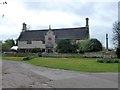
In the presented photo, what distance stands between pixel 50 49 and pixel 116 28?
129 ft

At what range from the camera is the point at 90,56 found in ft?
223

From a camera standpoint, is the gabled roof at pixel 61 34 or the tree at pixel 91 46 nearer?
the tree at pixel 91 46

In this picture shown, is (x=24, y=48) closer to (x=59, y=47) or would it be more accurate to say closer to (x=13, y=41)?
(x=13, y=41)

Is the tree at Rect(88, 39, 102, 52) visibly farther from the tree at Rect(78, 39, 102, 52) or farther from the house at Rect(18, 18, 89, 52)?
the house at Rect(18, 18, 89, 52)

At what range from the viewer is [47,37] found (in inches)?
4107

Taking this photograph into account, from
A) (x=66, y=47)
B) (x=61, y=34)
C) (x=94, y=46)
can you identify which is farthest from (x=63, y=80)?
(x=61, y=34)

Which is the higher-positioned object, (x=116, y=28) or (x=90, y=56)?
(x=116, y=28)

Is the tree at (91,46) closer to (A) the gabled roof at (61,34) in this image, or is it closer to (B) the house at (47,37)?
(B) the house at (47,37)

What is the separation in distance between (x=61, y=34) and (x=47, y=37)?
5650 millimetres

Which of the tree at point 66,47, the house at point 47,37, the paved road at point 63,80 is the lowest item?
the paved road at point 63,80

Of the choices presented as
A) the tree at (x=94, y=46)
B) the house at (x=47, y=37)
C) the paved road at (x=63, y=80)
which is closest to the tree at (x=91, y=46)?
the tree at (x=94, y=46)

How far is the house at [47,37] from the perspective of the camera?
10241 centimetres

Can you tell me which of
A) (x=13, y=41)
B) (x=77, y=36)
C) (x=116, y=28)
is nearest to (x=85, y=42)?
(x=77, y=36)

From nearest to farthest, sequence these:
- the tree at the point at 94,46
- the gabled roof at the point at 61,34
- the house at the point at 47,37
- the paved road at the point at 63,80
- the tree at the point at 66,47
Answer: the paved road at the point at 63,80
the tree at the point at 66,47
the tree at the point at 94,46
the house at the point at 47,37
the gabled roof at the point at 61,34
